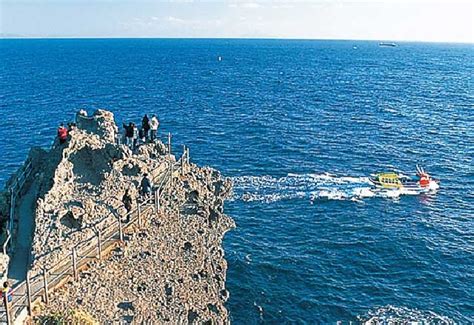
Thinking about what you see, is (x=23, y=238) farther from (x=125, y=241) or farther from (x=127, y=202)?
(x=127, y=202)

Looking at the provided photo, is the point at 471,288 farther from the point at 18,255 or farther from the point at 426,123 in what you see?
the point at 426,123

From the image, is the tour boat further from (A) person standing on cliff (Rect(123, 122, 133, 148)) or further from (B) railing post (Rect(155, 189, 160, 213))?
(B) railing post (Rect(155, 189, 160, 213))

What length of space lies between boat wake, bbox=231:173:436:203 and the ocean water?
0.24m

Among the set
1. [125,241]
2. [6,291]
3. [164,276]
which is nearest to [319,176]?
[164,276]

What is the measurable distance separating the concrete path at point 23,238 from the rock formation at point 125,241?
71 centimetres

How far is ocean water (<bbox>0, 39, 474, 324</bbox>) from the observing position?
37125mm

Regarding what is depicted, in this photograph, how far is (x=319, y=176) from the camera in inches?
2398

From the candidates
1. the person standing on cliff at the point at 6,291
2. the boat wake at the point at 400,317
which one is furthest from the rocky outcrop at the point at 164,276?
the boat wake at the point at 400,317

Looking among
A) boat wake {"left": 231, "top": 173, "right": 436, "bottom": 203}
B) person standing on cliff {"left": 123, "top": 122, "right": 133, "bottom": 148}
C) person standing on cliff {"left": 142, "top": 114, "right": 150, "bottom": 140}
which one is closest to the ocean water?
boat wake {"left": 231, "top": 173, "right": 436, "bottom": 203}

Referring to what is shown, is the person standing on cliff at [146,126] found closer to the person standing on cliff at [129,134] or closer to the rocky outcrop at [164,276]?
the person standing on cliff at [129,134]

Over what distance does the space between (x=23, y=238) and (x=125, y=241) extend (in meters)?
5.29

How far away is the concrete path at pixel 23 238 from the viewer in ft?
75.6

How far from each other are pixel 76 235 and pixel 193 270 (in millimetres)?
7331

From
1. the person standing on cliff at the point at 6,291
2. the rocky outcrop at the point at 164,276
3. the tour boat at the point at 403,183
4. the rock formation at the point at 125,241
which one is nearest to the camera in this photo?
the person standing on cliff at the point at 6,291
